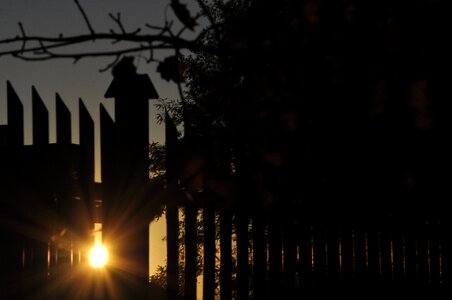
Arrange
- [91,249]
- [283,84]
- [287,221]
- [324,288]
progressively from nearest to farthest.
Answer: [283,84]
[91,249]
[287,221]
[324,288]

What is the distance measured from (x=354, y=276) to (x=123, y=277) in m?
2.30

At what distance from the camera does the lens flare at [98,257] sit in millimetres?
3916

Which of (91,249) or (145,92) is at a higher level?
(145,92)

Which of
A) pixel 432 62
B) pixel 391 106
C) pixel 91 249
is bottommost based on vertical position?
pixel 91 249

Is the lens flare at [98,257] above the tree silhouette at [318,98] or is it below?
below

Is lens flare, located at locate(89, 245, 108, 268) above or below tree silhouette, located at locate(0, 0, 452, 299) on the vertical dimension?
below

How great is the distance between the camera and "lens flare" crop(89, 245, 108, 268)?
3.92 m

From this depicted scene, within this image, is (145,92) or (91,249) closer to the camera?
(91,249)

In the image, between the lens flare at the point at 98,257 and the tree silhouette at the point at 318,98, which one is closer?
the tree silhouette at the point at 318,98

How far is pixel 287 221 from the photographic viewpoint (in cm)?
523

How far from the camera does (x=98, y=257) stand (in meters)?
3.97

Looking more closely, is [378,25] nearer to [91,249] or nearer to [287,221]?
[91,249]

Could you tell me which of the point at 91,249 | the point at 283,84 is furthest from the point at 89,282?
the point at 283,84

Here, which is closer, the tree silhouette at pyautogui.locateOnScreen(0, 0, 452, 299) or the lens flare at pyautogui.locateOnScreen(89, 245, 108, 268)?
the tree silhouette at pyautogui.locateOnScreen(0, 0, 452, 299)
